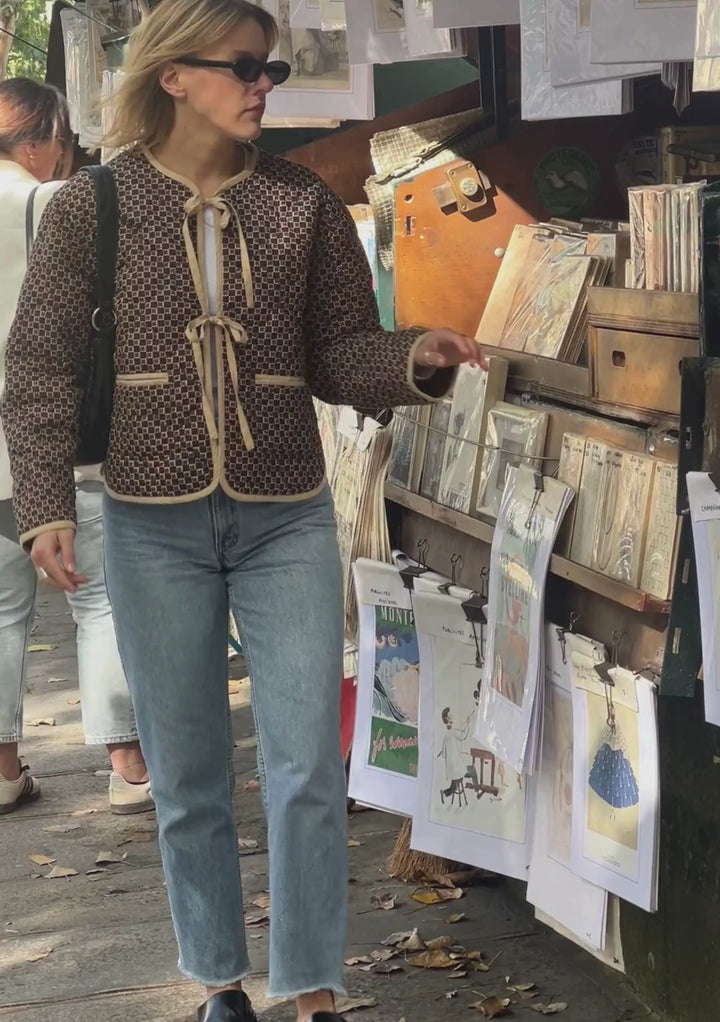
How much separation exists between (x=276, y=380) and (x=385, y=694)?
131cm

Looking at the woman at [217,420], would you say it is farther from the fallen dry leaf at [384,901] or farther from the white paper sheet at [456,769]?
the fallen dry leaf at [384,901]

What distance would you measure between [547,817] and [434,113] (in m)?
2.21

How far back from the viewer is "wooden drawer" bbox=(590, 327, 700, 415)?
9.30ft

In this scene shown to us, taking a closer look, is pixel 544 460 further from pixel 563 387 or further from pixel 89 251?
pixel 89 251

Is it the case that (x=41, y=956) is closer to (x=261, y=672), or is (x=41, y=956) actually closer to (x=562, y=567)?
(x=261, y=672)

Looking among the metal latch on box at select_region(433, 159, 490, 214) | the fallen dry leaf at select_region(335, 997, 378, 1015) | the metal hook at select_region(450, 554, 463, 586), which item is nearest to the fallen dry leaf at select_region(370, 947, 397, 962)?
the fallen dry leaf at select_region(335, 997, 378, 1015)

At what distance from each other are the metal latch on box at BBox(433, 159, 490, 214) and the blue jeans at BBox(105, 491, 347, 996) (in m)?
1.40

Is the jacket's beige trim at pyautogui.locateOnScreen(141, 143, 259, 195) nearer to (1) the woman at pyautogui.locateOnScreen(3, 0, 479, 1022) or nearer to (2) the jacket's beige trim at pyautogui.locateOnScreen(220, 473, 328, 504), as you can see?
(1) the woman at pyautogui.locateOnScreen(3, 0, 479, 1022)

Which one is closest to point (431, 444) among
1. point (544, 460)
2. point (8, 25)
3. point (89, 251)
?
point (544, 460)

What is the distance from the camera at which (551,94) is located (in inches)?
129

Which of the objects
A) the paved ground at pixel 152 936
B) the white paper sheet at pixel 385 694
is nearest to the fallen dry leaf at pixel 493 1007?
the paved ground at pixel 152 936

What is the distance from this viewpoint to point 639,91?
4059mm

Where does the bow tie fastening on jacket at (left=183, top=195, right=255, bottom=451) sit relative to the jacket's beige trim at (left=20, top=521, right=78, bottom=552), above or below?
above

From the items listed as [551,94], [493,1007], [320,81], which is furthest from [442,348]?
[320,81]
